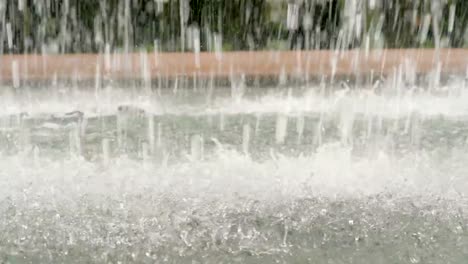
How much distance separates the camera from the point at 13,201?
273 centimetres

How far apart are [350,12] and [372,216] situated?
10.8 feet

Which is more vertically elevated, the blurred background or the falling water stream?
the blurred background

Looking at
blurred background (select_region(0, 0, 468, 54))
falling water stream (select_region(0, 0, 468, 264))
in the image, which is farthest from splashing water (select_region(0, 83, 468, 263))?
blurred background (select_region(0, 0, 468, 54))

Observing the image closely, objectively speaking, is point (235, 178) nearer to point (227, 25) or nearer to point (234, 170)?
point (234, 170)

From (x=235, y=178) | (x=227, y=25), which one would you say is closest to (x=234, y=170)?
(x=235, y=178)

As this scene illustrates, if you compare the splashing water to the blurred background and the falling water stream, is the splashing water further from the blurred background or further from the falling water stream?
the blurred background

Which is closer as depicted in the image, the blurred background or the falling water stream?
the falling water stream

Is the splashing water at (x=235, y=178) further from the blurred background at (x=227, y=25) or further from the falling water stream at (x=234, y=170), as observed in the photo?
the blurred background at (x=227, y=25)

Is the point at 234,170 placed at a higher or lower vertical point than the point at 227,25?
lower

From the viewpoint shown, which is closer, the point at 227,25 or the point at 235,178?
the point at 235,178

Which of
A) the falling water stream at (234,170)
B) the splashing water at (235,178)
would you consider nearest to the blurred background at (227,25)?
the falling water stream at (234,170)

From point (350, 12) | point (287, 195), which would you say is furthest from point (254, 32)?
point (287, 195)

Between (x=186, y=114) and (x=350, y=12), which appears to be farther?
(x=350, y=12)

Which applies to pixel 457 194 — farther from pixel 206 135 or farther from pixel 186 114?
pixel 186 114
